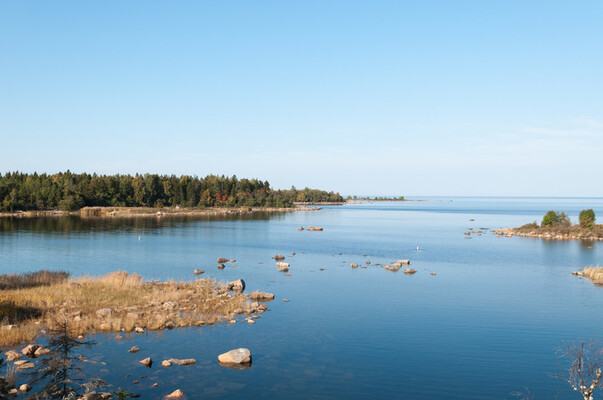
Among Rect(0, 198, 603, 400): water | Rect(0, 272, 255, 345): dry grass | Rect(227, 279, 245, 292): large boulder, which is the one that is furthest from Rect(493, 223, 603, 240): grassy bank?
Rect(0, 272, 255, 345): dry grass

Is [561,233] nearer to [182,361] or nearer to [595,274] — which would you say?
[595,274]

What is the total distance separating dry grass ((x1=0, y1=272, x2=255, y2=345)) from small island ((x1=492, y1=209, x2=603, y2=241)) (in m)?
105

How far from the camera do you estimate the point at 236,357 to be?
27562 mm

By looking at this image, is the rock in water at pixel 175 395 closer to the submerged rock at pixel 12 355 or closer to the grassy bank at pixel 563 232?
the submerged rock at pixel 12 355

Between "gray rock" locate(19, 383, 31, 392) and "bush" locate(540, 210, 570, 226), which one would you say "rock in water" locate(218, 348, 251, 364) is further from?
"bush" locate(540, 210, 570, 226)

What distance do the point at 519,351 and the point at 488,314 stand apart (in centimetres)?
1024

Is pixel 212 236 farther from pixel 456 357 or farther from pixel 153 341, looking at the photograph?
pixel 456 357

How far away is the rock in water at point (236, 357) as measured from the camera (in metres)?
27.5

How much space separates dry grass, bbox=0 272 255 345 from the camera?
107ft

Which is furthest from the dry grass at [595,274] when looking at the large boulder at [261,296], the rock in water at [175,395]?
the rock in water at [175,395]

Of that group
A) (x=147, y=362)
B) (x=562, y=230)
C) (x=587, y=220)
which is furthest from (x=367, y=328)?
(x=587, y=220)

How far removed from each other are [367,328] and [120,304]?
70.1 feet

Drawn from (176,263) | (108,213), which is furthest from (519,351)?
(108,213)

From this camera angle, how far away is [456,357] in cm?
2958
